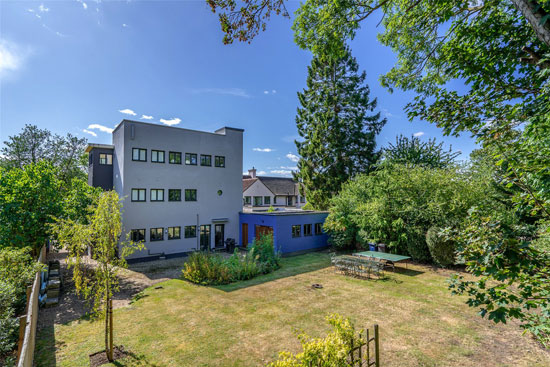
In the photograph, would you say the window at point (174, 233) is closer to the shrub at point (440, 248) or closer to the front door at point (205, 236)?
the front door at point (205, 236)

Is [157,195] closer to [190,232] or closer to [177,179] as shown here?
[177,179]

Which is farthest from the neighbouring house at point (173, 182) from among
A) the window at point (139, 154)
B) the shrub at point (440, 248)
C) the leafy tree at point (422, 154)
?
the shrub at point (440, 248)

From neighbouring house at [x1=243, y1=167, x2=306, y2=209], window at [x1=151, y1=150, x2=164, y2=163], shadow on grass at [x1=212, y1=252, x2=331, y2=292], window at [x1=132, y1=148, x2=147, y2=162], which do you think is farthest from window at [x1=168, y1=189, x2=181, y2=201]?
neighbouring house at [x1=243, y1=167, x2=306, y2=209]

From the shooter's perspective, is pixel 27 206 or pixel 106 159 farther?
pixel 106 159

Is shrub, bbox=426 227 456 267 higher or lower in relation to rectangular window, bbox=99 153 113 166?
lower

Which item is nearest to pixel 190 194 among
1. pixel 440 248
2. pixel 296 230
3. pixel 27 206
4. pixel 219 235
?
pixel 219 235

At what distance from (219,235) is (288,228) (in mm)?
6280

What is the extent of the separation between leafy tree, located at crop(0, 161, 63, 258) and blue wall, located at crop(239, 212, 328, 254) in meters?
12.1

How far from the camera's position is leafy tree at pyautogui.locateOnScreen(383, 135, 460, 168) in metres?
21.8

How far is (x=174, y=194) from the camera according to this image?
1959 centimetres

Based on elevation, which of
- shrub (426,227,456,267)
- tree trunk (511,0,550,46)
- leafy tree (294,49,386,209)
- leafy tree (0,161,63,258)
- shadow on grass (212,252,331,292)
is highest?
leafy tree (294,49,386,209)

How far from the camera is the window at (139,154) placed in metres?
18.1

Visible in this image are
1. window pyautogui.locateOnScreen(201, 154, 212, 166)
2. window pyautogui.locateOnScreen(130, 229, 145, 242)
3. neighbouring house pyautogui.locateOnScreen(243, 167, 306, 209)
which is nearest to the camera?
window pyautogui.locateOnScreen(130, 229, 145, 242)

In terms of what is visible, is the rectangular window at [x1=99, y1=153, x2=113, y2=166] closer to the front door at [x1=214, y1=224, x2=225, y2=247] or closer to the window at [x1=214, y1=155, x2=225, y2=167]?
the window at [x1=214, y1=155, x2=225, y2=167]
